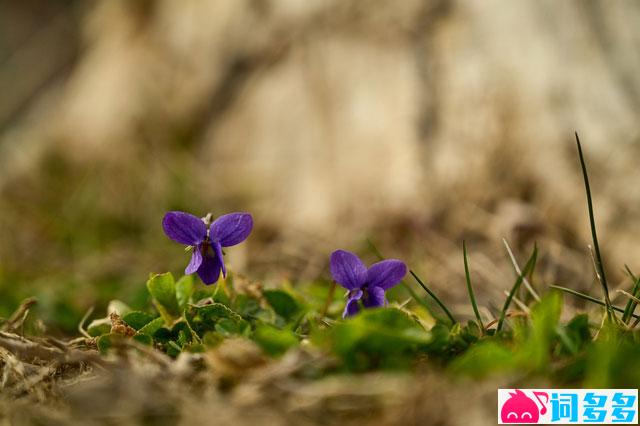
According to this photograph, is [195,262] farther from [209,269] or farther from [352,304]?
[352,304]

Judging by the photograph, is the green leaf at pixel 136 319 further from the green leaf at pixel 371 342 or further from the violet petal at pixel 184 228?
the green leaf at pixel 371 342

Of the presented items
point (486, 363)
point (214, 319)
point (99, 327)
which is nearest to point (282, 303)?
point (214, 319)

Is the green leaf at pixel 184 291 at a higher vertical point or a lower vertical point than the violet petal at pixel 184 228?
lower

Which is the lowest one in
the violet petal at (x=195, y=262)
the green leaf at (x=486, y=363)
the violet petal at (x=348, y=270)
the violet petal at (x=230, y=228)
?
the green leaf at (x=486, y=363)

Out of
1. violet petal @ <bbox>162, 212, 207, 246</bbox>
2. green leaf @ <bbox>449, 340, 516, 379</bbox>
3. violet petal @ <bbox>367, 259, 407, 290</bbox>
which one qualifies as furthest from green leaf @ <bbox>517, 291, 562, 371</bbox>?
violet petal @ <bbox>162, 212, 207, 246</bbox>

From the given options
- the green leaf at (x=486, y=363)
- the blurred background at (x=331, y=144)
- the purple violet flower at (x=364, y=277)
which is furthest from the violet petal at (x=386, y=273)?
the blurred background at (x=331, y=144)

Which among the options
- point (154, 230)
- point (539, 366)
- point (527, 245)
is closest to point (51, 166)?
point (154, 230)
